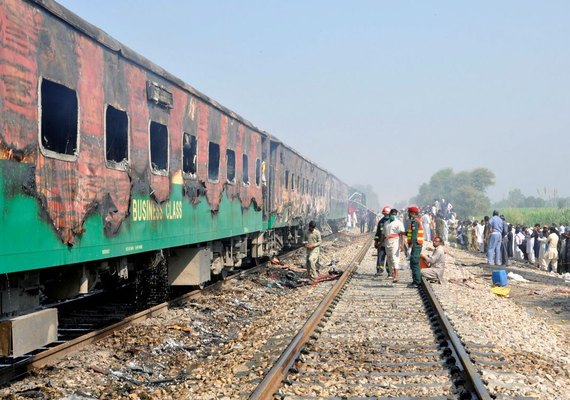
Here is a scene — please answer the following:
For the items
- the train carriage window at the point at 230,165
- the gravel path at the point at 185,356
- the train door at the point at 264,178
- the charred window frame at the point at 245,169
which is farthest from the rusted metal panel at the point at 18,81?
the train door at the point at 264,178

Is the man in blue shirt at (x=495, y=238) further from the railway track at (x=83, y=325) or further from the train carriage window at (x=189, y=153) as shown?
the train carriage window at (x=189, y=153)

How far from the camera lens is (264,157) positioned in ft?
56.3

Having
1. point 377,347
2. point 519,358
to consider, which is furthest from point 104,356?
point 519,358

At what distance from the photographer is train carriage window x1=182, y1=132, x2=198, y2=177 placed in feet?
33.5

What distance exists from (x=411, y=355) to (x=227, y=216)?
6.28 meters

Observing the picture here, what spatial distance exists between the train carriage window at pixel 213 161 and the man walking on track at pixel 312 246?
325 cm

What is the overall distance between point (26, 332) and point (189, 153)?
5184 mm

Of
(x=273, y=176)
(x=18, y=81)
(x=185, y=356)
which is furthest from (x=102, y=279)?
(x=273, y=176)

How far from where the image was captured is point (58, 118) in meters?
6.38

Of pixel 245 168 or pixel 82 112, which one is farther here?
pixel 245 168

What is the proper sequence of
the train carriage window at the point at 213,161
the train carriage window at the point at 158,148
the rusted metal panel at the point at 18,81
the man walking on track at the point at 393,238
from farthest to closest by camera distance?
the man walking on track at the point at 393,238 → the train carriage window at the point at 213,161 → the train carriage window at the point at 158,148 → the rusted metal panel at the point at 18,81

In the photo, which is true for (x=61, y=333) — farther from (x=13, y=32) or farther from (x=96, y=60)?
(x=13, y=32)

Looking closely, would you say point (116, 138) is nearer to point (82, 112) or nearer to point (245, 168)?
point (82, 112)

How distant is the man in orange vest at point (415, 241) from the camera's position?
13.4m
